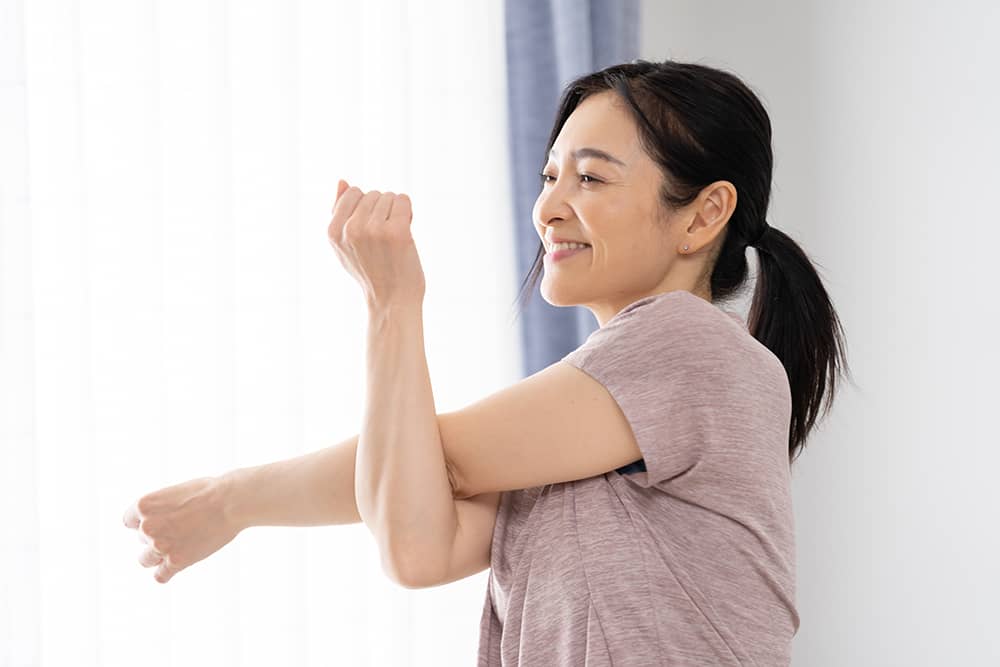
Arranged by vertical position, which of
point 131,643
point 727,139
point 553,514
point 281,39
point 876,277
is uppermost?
point 281,39

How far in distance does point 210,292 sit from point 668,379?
90 cm

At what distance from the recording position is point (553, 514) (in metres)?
1.07

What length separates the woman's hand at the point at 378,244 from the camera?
1.00 meters

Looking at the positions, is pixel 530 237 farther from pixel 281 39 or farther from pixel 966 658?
pixel 966 658

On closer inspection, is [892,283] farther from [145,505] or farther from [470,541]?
[145,505]

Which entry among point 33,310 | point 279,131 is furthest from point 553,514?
point 279,131

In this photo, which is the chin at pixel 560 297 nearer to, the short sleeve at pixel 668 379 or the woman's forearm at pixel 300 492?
the short sleeve at pixel 668 379

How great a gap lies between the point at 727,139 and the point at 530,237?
0.93m

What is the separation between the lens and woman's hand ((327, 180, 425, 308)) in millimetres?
1003

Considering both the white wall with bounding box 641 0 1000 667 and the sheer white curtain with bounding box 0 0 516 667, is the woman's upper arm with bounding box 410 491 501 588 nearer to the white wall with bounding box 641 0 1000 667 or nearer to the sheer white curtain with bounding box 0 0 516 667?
the sheer white curtain with bounding box 0 0 516 667

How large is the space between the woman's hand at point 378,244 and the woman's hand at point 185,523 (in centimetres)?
28

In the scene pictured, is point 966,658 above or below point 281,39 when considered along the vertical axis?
below

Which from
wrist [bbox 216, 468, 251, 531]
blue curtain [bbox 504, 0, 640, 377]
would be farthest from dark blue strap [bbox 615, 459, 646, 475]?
blue curtain [bbox 504, 0, 640, 377]

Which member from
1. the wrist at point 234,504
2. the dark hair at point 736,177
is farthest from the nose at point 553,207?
the wrist at point 234,504
